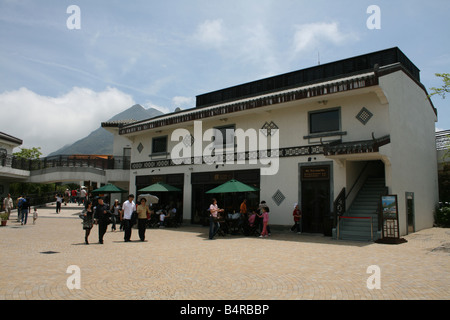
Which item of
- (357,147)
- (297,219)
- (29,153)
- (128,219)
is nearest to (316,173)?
(297,219)

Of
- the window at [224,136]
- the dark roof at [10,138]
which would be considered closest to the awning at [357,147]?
the window at [224,136]

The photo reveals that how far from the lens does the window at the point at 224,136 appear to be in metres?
19.4

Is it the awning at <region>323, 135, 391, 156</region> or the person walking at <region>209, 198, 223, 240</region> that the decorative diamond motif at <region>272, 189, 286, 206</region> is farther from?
the person walking at <region>209, 198, 223, 240</region>

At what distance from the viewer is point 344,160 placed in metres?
14.9

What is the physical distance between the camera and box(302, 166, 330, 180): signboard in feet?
50.6

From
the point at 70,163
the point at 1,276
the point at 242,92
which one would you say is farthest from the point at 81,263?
the point at 70,163

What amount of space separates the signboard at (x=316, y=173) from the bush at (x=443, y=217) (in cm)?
877

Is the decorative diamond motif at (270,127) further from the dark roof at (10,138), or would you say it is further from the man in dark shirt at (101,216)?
the dark roof at (10,138)

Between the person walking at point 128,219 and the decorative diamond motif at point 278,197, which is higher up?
the decorative diamond motif at point 278,197

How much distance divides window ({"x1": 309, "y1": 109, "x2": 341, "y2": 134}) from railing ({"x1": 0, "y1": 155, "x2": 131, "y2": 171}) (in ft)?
62.0

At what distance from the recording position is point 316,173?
15680 millimetres

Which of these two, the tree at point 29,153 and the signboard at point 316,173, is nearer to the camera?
the signboard at point 316,173

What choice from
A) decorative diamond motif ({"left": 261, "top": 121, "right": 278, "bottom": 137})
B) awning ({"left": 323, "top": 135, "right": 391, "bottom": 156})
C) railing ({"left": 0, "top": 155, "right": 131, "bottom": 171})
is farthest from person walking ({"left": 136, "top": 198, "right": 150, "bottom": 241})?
railing ({"left": 0, "top": 155, "right": 131, "bottom": 171})
